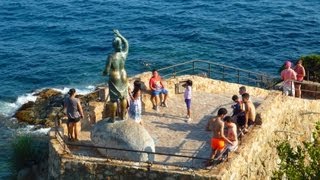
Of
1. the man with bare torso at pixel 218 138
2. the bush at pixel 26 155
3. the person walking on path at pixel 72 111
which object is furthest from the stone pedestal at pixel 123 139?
the bush at pixel 26 155

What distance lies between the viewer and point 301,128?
967 inches

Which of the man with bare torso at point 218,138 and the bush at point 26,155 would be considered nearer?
the man with bare torso at point 218,138

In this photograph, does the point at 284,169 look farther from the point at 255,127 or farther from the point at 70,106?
the point at 70,106

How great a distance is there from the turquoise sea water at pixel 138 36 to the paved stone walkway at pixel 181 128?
17835 millimetres

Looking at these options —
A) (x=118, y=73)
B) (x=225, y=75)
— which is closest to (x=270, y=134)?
(x=118, y=73)

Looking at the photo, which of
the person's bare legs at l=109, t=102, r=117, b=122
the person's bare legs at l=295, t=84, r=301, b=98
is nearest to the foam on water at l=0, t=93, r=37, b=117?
the person's bare legs at l=295, t=84, r=301, b=98

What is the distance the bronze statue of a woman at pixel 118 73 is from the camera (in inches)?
774

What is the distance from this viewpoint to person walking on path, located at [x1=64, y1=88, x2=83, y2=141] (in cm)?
1993

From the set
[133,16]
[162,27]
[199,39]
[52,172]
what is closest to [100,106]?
[52,172]

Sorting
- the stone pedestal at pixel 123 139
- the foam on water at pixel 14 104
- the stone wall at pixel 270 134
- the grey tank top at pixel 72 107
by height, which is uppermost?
the grey tank top at pixel 72 107

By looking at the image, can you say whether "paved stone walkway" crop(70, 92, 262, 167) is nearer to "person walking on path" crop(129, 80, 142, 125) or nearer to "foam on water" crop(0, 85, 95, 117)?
"person walking on path" crop(129, 80, 142, 125)

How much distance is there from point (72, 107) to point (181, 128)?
4555 mm

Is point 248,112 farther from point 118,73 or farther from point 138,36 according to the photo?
point 138,36

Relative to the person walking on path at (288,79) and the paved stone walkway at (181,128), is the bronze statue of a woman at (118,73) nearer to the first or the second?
the paved stone walkway at (181,128)
